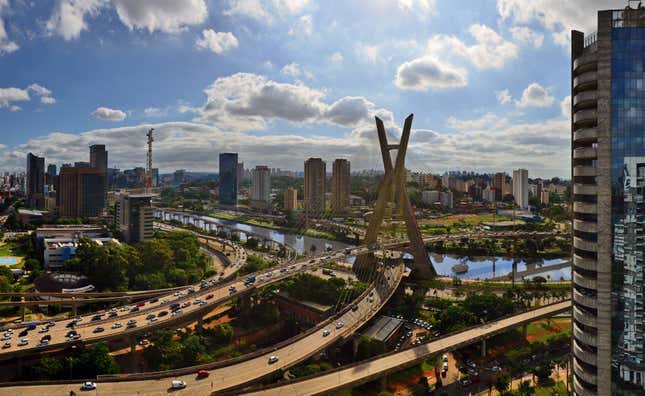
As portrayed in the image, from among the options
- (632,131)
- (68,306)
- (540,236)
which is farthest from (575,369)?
(540,236)

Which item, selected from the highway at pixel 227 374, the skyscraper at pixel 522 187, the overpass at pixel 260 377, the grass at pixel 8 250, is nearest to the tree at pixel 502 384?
the overpass at pixel 260 377

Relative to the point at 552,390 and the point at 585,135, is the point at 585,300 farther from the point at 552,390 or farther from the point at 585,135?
the point at 552,390

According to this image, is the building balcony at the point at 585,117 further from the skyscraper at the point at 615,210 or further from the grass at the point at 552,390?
the grass at the point at 552,390

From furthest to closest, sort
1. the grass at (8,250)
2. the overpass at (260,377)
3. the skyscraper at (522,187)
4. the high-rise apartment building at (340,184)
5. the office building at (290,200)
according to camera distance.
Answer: the skyscraper at (522,187), the office building at (290,200), the high-rise apartment building at (340,184), the grass at (8,250), the overpass at (260,377)

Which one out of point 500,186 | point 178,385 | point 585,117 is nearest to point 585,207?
point 585,117

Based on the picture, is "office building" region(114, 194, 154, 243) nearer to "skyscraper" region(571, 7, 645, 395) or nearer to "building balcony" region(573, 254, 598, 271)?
"building balcony" region(573, 254, 598, 271)

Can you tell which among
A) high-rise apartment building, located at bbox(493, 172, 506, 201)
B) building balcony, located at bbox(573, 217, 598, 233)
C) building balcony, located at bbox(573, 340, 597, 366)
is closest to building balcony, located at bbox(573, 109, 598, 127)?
building balcony, located at bbox(573, 217, 598, 233)

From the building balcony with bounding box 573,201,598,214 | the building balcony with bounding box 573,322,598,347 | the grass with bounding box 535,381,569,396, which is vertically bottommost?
the grass with bounding box 535,381,569,396
